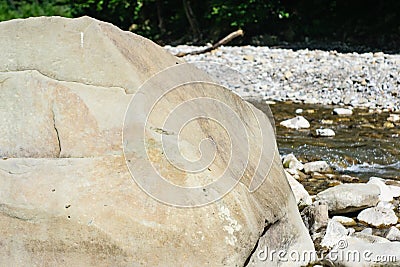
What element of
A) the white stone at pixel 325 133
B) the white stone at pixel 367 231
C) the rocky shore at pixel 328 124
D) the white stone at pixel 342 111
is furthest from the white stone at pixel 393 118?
the white stone at pixel 367 231

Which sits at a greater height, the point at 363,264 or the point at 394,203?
the point at 363,264

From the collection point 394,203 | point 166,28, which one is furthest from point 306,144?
point 166,28

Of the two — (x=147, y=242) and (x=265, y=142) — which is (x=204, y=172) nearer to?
(x=147, y=242)

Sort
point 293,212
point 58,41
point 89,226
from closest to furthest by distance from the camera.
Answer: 1. point 89,226
2. point 58,41
3. point 293,212

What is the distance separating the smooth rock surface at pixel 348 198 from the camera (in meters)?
5.31

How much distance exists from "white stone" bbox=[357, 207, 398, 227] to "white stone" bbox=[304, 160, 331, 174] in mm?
1562

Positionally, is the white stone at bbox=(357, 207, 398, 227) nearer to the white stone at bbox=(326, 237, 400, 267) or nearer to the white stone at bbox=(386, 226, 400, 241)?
the white stone at bbox=(386, 226, 400, 241)

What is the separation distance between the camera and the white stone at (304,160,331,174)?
22.3 ft

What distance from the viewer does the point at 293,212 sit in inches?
163

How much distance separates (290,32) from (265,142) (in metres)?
13.6

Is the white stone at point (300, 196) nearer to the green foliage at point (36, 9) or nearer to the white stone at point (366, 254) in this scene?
the white stone at point (366, 254)
